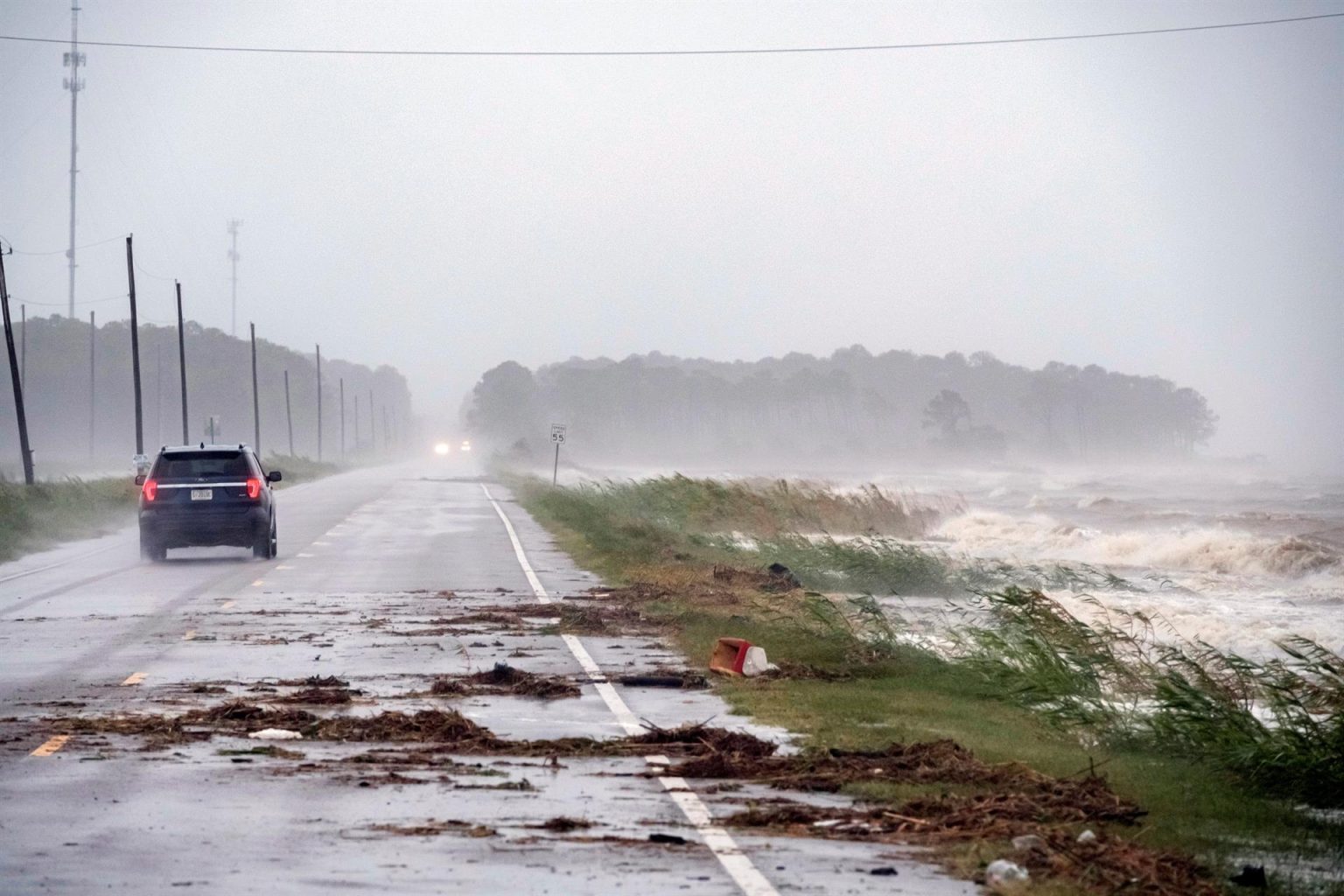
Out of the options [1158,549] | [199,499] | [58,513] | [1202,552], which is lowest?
[1158,549]

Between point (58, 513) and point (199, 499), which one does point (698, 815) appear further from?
point (58, 513)

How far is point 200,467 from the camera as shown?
28.1m

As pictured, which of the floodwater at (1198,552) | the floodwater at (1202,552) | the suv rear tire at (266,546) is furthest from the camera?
the suv rear tire at (266,546)

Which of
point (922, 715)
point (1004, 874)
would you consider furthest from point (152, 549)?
point (1004, 874)

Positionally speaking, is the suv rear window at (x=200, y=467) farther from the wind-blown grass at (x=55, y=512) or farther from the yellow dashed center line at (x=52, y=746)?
the yellow dashed center line at (x=52, y=746)

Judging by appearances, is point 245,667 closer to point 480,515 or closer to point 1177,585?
point 1177,585

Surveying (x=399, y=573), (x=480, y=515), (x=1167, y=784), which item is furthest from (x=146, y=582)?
(x=480, y=515)

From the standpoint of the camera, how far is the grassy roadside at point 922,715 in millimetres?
7781

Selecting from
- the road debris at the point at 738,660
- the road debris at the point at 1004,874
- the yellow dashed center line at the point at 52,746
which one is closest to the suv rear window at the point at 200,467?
the road debris at the point at 738,660

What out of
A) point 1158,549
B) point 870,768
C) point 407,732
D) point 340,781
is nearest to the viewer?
point 340,781

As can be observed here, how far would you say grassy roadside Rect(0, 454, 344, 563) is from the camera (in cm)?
3488

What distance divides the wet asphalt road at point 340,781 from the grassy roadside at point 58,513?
45.5 ft

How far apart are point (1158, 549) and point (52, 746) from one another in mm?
33349

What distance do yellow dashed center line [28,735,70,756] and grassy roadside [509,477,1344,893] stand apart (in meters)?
4.90
